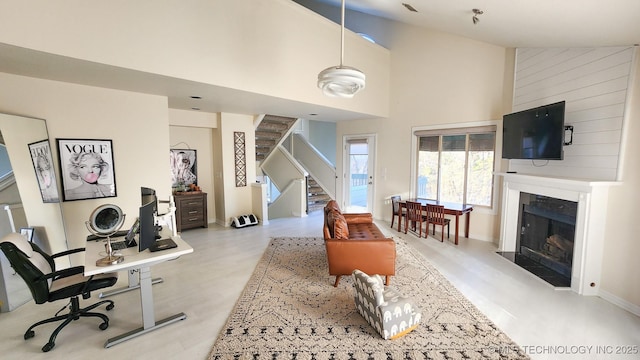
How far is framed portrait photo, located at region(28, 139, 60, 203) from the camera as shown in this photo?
124 inches

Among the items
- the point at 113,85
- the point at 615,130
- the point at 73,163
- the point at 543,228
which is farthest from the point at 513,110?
the point at 73,163

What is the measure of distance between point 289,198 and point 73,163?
15.7ft

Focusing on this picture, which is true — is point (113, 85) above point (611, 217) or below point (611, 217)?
above

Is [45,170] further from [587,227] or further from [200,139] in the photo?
[587,227]

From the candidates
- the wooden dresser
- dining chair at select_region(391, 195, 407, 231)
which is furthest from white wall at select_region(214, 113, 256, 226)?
dining chair at select_region(391, 195, 407, 231)

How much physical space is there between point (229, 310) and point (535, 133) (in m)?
4.49

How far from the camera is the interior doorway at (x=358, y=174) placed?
6.95 m

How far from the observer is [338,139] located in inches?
296

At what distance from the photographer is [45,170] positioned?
328cm

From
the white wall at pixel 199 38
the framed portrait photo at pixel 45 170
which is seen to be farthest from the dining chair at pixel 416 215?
the framed portrait photo at pixel 45 170

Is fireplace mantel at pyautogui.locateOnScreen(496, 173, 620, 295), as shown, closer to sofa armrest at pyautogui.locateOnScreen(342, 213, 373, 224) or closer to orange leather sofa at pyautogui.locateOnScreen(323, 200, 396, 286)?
orange leather sofa at pyautogui.locateOnScreen(323, 200, 396, 286)

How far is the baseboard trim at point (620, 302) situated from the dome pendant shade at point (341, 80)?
3647 millimetres

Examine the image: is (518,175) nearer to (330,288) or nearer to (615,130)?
(615,130)

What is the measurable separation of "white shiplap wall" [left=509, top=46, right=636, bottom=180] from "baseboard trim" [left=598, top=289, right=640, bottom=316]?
1317 millimetres
